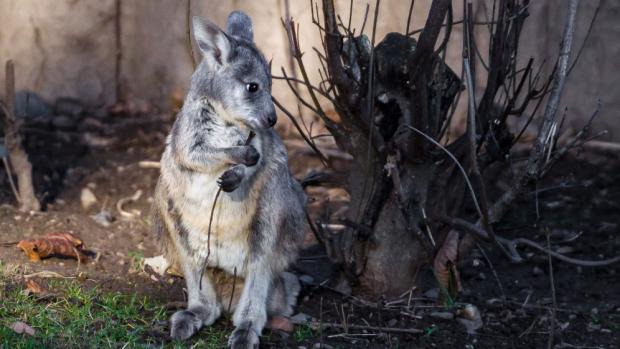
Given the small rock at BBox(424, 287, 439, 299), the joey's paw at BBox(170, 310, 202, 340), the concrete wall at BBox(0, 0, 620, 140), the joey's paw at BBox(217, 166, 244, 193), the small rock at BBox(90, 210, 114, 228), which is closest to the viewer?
the joey's paw at BBox(217, 166, 244, 193)

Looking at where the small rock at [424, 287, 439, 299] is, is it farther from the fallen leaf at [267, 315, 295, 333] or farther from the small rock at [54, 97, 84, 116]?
the small rock at [54, 97, 84, 116]

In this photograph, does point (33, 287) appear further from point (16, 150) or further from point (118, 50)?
point (118, 50)

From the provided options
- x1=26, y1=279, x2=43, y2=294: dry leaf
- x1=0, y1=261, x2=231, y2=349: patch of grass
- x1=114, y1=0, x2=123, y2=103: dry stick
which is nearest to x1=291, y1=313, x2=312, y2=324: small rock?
x1=0, y1=261, x2=231, y2=349: patch of grass

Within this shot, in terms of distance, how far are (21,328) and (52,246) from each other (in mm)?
1097

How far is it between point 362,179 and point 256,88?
751mm

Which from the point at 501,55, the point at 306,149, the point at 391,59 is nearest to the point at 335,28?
the point at 391,59

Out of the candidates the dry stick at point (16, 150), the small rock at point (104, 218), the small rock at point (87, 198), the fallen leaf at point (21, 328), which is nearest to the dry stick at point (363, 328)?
the fallen leaf at point (21, 328)

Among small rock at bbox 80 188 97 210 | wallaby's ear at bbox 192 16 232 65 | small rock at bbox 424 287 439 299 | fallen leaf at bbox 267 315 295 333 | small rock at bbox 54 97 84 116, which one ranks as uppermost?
wallaby's ear at bbox 192 16 232 65

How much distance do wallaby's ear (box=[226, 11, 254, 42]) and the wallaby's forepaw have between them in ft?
4.41

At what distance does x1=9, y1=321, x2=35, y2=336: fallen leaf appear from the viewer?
3.94 m

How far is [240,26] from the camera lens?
14.9 ft

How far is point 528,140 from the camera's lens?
23.7 feet

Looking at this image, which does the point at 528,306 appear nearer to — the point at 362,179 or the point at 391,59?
the point at 362,179

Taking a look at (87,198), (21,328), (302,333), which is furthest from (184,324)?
(87,198)
